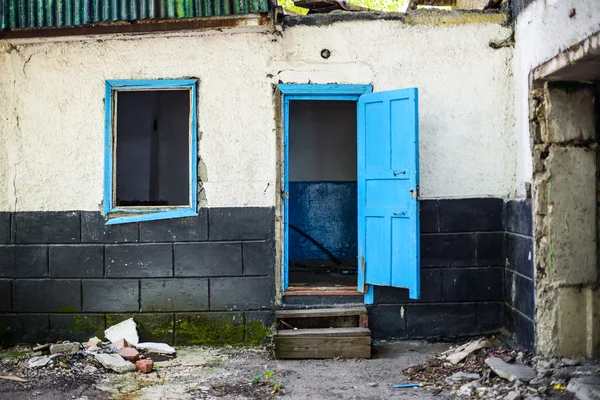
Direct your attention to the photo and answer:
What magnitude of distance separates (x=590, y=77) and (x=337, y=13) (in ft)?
7.58

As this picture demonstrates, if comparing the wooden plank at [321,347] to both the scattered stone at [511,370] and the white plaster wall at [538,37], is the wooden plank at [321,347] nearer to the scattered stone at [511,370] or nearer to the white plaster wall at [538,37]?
the scattered stone at [511,370]

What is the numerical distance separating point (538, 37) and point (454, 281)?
7.57 ft

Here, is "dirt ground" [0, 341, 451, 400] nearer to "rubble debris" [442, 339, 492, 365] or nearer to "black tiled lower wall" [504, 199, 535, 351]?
"rubble debris" [442, 339, 492, 365]

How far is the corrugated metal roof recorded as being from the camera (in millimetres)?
5258

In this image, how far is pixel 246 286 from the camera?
5.61 metres

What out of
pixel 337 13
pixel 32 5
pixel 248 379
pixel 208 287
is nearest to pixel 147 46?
pixel 32 5

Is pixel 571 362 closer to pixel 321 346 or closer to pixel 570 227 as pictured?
pixel 570 227

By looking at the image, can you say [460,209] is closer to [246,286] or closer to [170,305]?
[246,286]

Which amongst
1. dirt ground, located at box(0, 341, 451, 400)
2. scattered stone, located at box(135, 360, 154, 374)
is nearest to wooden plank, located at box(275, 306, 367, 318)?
dirt ground, located at box(0, 341, 451, 400)

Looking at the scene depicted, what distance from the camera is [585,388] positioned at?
3.94m

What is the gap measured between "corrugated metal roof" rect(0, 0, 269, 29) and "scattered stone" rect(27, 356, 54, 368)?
2.94 metres

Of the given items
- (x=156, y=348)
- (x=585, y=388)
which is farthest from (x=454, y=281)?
(x=156, y=348)

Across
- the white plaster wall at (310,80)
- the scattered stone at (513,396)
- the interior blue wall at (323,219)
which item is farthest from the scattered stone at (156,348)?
the interior blue wall at (323,219)

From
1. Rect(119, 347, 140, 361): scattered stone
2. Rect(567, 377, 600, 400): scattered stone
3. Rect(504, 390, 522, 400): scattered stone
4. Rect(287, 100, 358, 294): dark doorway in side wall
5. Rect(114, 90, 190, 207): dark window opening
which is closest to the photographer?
Rect(567, 377, 600, 400): scattered stone
